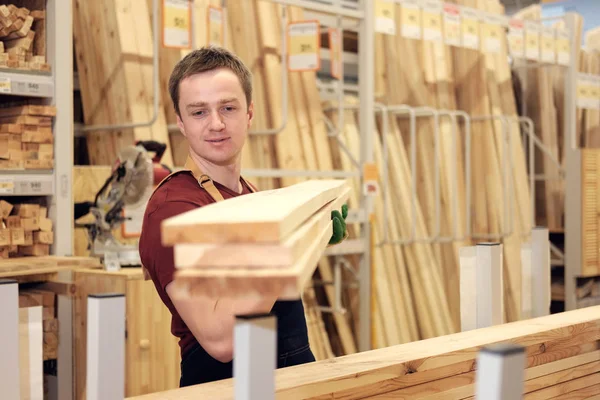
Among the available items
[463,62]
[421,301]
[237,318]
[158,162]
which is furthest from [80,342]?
[463,62]

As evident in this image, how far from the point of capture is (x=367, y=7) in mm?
4664

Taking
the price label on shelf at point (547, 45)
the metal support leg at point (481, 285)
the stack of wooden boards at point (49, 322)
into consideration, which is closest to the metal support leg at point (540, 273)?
the metal support leg at point (481, 285)

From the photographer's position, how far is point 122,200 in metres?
3.42

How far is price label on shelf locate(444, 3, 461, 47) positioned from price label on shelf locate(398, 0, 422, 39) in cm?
28

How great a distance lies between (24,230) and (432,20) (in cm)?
267

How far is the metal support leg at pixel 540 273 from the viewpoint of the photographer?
220 centimetres

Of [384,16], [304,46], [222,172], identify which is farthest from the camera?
[384,16]

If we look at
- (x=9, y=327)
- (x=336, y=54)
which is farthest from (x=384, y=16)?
(x=9, y=327)

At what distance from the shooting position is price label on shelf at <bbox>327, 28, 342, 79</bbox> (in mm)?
4480

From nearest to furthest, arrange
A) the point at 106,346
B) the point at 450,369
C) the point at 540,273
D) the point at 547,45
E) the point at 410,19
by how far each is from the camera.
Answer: the point at 106,346 < the point at 450,369 < the point at 540,273 < the point at 410,19 < the point at 547,45

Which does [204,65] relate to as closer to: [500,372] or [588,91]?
[500,372]

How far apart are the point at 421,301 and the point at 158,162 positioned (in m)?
2.41

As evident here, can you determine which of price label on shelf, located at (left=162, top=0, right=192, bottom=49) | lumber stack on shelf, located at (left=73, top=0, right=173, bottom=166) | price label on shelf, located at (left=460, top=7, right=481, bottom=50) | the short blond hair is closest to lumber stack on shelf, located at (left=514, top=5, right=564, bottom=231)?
price label on shelf, located at (left=460, top=7, right=481, bottom=50)

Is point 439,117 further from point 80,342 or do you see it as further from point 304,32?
point 80,342
